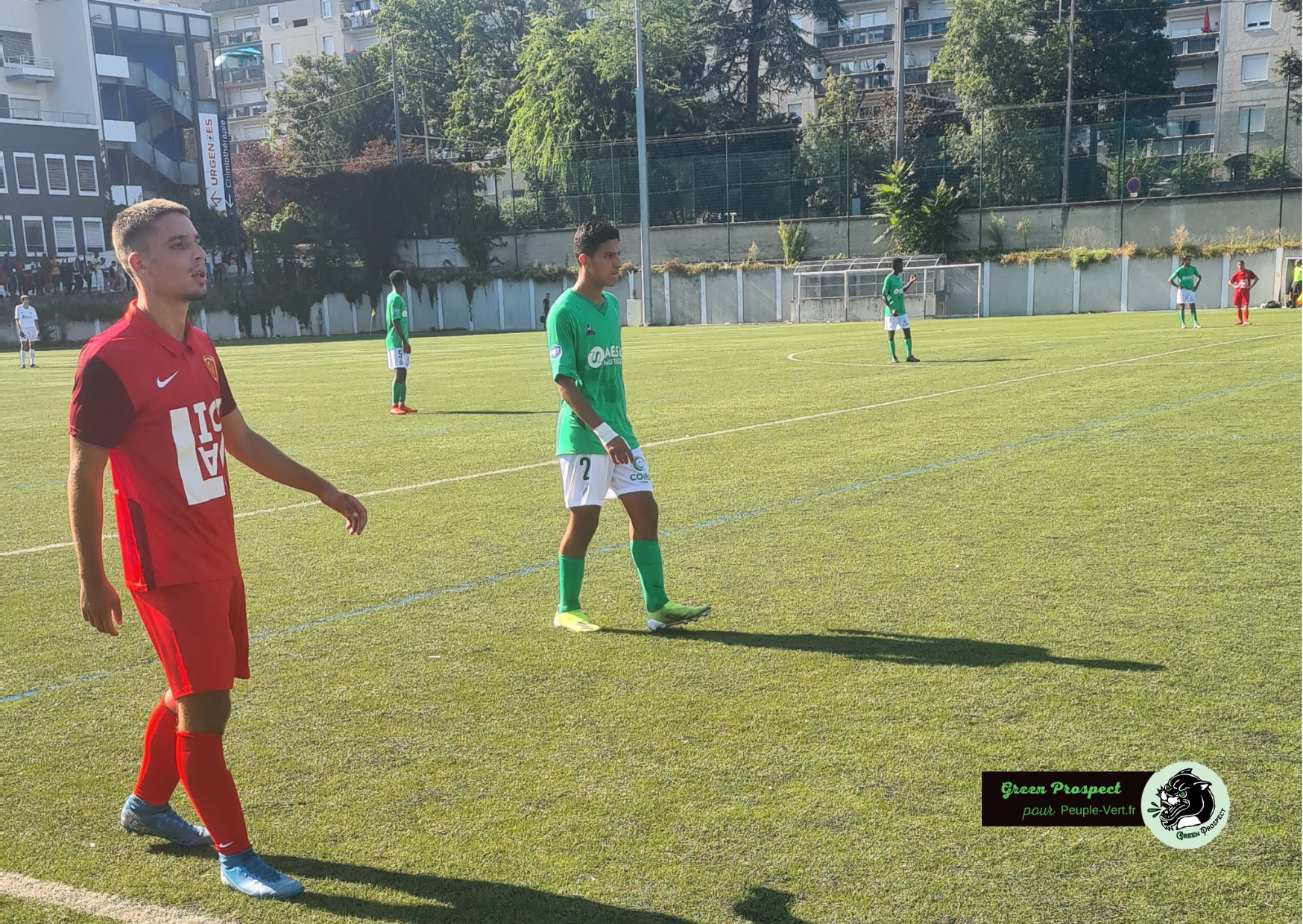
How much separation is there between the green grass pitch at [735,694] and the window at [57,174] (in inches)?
1954

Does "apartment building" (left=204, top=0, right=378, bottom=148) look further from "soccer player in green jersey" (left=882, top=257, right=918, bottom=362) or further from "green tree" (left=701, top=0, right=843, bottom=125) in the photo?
"soccer player in green jersey" (left=882, top=257, right=918, bottom=362)

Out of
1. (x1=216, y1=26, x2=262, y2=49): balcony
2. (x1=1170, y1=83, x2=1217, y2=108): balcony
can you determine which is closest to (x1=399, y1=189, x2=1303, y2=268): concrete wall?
(x1=1170, y1=83, x2=1217, y2=108): balcony

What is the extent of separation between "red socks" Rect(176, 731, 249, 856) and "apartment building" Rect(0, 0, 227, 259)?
5637 centimetres

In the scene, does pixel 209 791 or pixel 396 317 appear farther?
pixel 396 317

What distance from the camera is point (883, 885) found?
3336mm

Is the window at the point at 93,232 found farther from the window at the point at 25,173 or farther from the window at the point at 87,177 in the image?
the window at the point at 25,173

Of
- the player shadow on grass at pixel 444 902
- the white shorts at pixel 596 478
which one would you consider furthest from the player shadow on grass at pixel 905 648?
the player shadow on grass at pixel 444 902

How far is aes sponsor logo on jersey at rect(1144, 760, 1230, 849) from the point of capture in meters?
3.63

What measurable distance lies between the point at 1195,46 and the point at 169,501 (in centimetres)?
7509

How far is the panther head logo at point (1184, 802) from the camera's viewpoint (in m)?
3.70

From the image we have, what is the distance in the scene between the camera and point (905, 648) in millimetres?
5438

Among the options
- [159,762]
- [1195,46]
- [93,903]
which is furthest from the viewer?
[1195,46]

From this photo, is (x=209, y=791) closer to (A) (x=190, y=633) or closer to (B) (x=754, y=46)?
(A) (x=190, y=633)

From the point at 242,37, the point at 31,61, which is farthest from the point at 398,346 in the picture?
the point at 242,37
